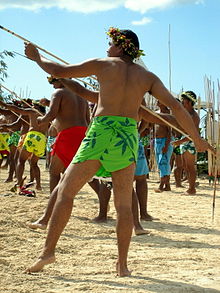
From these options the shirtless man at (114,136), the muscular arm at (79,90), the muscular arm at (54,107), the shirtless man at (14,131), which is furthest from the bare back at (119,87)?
the shirtless man at (14,131)

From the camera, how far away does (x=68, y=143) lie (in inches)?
248

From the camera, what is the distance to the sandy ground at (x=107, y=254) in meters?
3.66

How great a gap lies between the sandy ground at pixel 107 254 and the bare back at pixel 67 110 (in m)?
1.14

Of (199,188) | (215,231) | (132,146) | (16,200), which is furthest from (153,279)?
(199,188)

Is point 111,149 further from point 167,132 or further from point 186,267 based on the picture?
point 167,132

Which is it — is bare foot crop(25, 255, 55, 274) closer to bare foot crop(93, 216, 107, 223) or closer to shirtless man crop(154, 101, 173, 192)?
bare foot crop(93, 216, 107, 223)

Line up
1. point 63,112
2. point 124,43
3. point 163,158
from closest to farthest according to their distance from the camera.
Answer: point 124,43
point 63,112
point 163,158

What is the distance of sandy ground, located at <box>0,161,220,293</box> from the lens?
12.0 ft

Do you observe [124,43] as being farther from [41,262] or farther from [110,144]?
[41,262]

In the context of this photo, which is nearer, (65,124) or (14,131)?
(65,124)

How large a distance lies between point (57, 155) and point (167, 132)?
460cm

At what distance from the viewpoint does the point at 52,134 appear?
11.4m

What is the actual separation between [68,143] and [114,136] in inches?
92.4

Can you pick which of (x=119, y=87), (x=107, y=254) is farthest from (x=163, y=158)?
(x=119, y=87)
